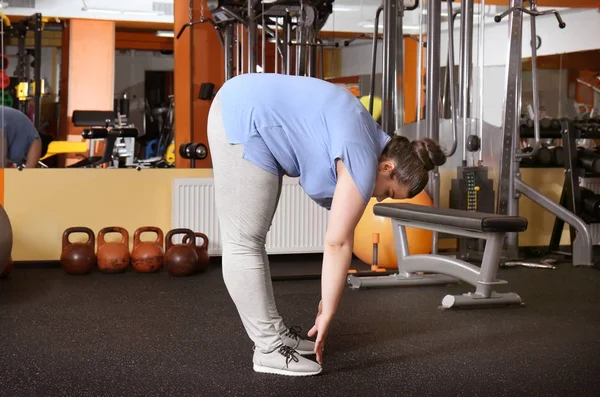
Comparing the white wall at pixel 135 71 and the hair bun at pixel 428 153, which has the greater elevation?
the white wall at pixel 135 71

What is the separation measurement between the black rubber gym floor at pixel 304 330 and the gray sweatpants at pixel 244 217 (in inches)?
8.9

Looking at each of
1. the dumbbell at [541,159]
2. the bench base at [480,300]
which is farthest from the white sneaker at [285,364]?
the dumbbell at [541,159]

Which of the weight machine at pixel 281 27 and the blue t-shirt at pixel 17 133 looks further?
the weight machine at pixel 281 27

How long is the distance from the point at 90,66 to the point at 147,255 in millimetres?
1962

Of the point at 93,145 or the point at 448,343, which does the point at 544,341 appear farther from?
the point at 93,145

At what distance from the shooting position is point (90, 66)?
18.6 ft

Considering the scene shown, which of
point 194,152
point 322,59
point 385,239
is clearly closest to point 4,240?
point 194,152

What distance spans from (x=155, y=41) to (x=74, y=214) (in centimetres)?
213

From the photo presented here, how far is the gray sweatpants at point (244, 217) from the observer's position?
2156 mm

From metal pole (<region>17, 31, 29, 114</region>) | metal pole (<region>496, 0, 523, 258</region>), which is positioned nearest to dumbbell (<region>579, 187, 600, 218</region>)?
metal pole (<region>496, 0, 523, 258</region>)

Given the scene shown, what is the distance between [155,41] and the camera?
6270mm

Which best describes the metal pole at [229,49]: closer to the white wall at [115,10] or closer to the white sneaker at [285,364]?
the white wall at [115,10]

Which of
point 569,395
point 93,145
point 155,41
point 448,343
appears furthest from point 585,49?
point 569,395

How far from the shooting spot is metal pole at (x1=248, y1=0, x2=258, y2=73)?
17.2ft
